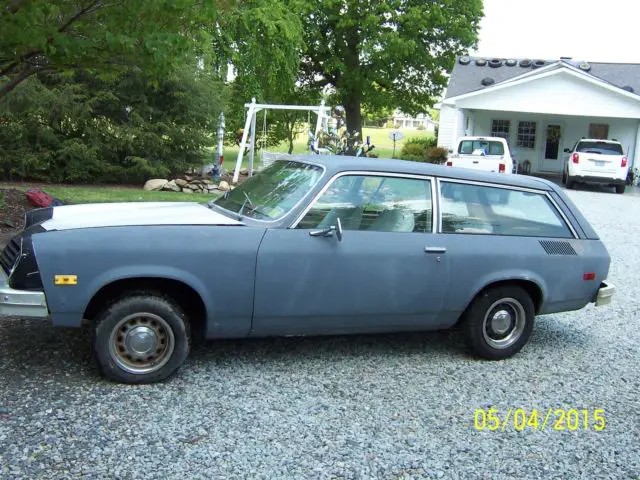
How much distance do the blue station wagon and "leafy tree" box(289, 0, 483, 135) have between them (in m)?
26.3

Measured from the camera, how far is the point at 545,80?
25359 millimetres

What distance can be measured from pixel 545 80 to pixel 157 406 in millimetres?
24732

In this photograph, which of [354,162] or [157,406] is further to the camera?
[354,162]

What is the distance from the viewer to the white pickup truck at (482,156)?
1906cm

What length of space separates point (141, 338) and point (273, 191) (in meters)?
1.44

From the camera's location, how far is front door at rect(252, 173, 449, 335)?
4.29 metres

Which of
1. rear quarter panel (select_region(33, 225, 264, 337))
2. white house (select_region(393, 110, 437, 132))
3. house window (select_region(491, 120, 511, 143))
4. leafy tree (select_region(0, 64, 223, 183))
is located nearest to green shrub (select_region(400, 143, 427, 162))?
house window (select_region(491, 120, 511, 143))

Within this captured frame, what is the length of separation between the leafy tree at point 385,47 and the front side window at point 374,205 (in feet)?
87.0

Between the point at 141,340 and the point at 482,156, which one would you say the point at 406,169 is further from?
the point at 482,156

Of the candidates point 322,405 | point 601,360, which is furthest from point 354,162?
point 601,360

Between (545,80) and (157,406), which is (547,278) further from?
(545,80)

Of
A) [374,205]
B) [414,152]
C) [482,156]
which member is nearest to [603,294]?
[374,205]
